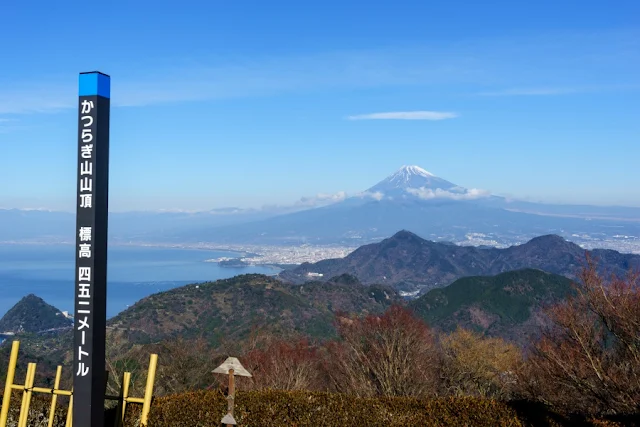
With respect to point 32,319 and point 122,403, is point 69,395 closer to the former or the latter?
point 122,403

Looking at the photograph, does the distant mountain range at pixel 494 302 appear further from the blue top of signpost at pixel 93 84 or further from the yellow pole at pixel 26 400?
the blue top of signpost at pixel 93 84

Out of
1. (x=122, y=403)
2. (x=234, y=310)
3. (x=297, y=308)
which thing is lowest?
(x=297, y=308)

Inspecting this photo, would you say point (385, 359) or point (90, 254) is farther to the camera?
point (385, 359)

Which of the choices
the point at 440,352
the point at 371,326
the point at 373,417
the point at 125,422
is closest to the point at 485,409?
the point at 373,417

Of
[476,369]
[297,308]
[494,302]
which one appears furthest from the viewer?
[494,302]

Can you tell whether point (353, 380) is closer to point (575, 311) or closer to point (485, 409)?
point (575, 311)

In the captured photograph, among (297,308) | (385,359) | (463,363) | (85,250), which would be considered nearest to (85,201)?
(85,250)

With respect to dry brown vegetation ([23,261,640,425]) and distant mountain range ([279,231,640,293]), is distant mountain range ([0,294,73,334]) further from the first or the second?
distant mountain range ([279,231,640,293])
